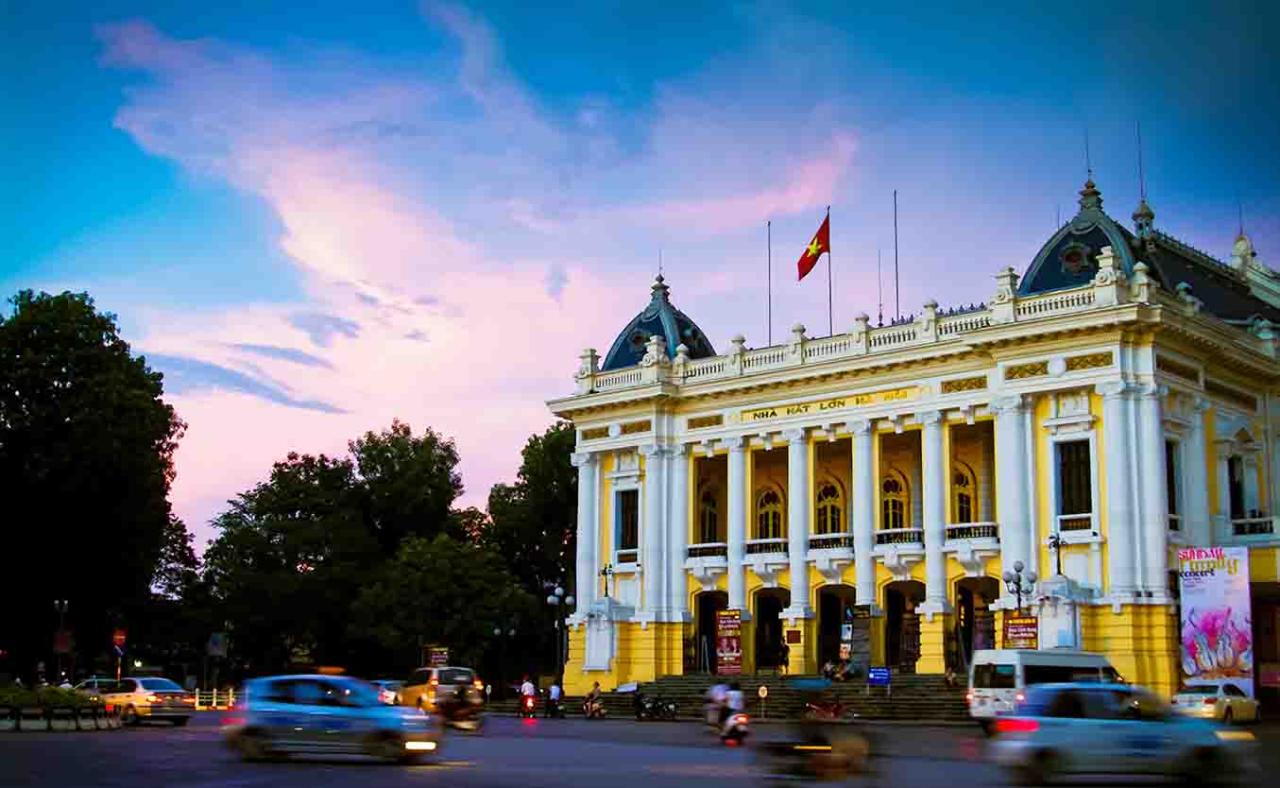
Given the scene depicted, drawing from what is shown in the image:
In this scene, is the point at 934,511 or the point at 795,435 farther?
the point at 795,435

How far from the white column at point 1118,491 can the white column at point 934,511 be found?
6.20m

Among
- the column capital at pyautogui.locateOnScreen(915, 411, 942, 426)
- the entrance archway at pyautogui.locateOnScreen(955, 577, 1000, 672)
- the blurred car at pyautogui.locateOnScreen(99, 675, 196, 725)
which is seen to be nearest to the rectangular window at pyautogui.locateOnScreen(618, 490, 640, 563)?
the column capital at pyautogui.locateOnScreen(915, 411, 942, 426)

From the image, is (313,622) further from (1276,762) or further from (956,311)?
(1276,762)

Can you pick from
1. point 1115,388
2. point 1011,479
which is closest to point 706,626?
point 1011,479

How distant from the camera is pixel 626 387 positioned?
59.8 metres

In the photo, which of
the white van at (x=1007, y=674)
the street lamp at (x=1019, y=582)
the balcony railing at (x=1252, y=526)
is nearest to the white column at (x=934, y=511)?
the street lamp at (x=1019, y=582)

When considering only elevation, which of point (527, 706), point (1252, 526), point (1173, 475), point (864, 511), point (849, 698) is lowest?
point (527, 706)

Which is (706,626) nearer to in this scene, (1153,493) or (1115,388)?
(1153,493)

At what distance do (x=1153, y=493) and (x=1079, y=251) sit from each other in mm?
8846

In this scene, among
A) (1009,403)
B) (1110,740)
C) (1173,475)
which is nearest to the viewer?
(1110,740)

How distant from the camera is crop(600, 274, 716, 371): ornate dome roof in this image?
63594 mm

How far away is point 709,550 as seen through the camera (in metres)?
58.0

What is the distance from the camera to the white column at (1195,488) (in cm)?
4806

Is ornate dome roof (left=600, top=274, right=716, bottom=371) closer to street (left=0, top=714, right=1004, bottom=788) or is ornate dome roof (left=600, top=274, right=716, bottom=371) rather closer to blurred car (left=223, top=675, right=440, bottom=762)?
street (left=0, top=714, right=1004, bottom=788)
